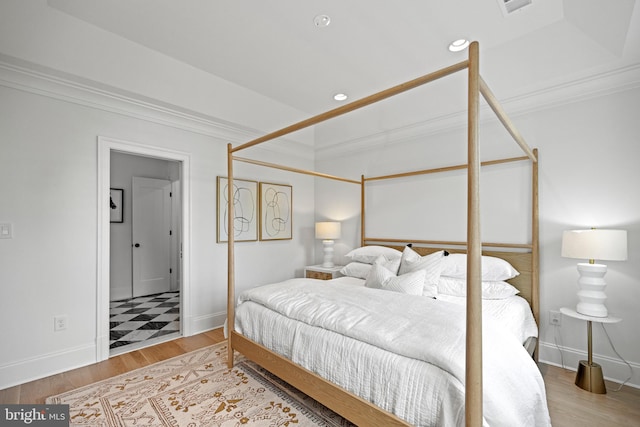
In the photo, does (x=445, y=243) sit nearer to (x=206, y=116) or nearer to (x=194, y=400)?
(x=194, y=400)

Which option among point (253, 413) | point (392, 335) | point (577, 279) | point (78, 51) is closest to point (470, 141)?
point (392, 335)

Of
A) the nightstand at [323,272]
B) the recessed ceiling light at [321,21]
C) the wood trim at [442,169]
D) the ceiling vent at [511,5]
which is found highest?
the ceiling vent at [511,5]

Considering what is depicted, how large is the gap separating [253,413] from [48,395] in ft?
5.09

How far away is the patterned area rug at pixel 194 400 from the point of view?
188 cm

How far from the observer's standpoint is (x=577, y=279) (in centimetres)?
249

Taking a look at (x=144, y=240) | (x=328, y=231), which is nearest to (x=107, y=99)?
(x=328, y=231)

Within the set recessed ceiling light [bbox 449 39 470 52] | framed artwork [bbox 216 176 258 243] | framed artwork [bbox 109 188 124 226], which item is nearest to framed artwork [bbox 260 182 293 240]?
framed artwork [bbox 216 176 258 243]

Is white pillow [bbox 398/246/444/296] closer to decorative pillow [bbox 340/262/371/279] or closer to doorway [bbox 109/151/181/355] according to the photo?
decorative pillow [bbox 340/262/371/279]

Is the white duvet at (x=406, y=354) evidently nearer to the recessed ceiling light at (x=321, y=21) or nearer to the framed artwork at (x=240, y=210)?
the framed artwork at (x=240, y=210)

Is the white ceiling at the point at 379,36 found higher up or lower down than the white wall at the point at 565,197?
higher up

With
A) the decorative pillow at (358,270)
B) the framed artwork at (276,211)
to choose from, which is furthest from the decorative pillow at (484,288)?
the framed artwork at (276,211)

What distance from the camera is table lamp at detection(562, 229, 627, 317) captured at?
6.91 feet

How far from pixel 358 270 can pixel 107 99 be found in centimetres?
304

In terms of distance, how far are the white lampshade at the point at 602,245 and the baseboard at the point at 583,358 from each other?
92 cm
